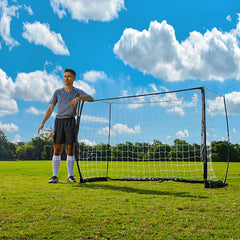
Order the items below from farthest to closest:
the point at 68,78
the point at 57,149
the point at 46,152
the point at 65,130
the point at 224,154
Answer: the point at 46,152 → the point at 224,154 → the point at 68,78 → the point at 57,149 → the point at 65,130

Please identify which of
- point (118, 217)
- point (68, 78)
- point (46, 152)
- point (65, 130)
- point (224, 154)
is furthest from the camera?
point (46, 152)

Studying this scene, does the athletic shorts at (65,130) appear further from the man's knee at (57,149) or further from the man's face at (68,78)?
the man's face at (68,78)

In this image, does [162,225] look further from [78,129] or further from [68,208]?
[78,129]

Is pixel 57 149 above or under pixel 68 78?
under

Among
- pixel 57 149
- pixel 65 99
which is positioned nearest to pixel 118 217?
pixel 57 149

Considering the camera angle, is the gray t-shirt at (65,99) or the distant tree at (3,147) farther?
the distant tree at (3,147)

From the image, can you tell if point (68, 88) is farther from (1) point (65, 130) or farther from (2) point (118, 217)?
(2) point (118, 217)

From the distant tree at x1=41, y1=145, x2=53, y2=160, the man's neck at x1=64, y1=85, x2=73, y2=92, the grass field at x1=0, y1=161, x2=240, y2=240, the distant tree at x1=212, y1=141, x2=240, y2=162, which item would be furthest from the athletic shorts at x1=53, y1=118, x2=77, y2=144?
the distant tree at x1=41, y1=145, x2=53, y2=160

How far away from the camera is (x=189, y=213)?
130 inches

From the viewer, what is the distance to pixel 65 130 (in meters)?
6.49

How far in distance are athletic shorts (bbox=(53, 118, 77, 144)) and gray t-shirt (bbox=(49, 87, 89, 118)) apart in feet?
0.44

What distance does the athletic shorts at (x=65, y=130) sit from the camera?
21.1 feet

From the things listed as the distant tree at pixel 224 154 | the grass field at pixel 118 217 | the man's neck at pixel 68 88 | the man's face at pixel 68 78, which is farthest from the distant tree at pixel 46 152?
the grass field at pixel 118 217

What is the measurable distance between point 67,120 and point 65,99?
1.81 feet
